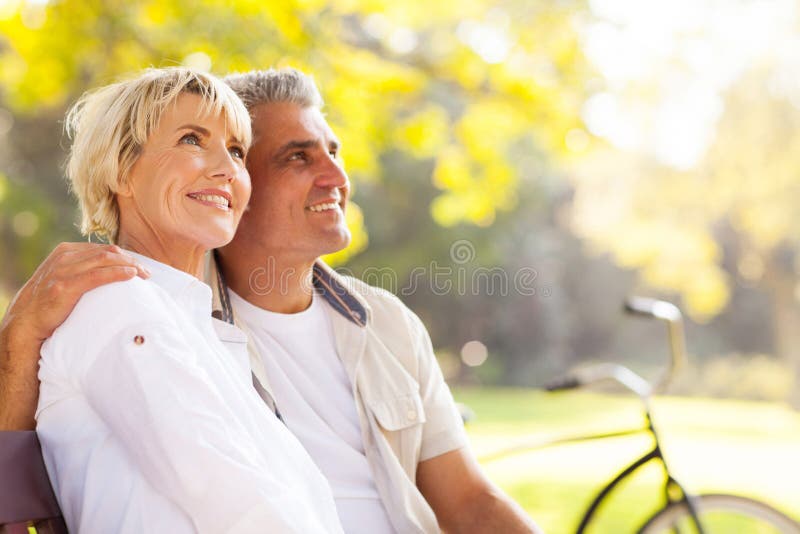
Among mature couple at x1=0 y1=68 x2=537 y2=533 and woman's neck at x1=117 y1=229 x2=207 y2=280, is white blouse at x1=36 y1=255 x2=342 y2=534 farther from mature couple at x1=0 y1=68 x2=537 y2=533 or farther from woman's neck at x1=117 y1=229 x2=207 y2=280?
woman's neck at x1=117 y1=229 x2=207 y2=280

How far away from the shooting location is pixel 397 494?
2088mm

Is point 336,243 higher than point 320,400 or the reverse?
higher

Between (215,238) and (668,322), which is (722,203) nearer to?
(668,322)

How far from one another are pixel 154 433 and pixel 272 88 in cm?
129

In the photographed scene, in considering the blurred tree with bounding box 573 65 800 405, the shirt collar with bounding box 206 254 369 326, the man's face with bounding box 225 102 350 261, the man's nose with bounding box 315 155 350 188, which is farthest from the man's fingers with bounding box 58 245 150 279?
the blurred tree with bounding box 573 65 800 405

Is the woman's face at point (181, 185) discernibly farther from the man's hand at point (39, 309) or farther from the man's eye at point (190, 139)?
the man's hand at point (39, 309)

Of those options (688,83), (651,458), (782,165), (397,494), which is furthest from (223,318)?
(782,165)

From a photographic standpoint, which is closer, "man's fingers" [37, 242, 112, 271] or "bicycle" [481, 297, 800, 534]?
"man's fingers" [37, 242, 112, 271]

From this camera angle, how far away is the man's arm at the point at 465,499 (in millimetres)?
2150

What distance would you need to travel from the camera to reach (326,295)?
235 centimetres

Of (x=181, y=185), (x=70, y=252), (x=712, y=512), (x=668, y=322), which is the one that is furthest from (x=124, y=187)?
(x=712, y=512)

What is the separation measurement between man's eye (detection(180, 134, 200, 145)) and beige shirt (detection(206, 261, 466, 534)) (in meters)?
0.47

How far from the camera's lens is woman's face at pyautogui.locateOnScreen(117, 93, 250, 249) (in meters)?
1.73

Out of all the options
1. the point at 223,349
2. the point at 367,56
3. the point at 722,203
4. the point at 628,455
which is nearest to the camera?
the point at 223,349
